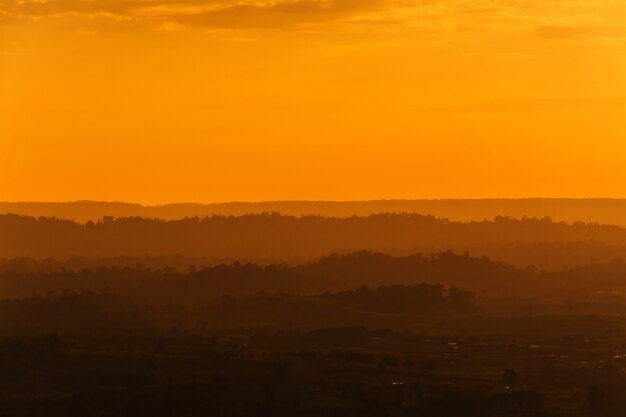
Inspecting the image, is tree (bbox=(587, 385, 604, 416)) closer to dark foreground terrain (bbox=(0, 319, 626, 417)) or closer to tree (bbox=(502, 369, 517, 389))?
dark foreground terrain (bbox=(0, 319, 626, 417))

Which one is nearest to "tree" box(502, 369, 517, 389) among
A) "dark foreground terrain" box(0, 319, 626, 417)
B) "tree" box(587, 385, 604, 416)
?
"dark foreground terrain" box(0, 319, 626, 417)

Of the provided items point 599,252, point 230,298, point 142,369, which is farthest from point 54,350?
point 599,252

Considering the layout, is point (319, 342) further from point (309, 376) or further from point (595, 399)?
point (595, 399)

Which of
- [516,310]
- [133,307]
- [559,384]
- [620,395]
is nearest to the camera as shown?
[620,395]

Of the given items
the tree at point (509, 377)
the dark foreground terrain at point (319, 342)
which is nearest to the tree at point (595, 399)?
the dark foreground terrain at point (319, 342)

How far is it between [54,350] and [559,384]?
24.4 m

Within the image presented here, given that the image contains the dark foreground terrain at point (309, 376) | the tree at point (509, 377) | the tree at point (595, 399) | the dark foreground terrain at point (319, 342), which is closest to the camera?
Answer: the dark foreground terrain at point (309, 376)

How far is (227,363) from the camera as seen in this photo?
8856cm

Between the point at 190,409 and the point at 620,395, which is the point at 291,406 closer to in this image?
the point at 190,409

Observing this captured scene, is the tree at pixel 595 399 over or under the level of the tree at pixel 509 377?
over

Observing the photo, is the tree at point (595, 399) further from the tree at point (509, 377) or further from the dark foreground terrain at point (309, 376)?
the tree at point (509, 377)

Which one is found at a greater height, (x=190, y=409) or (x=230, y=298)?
(x=190, y=409)

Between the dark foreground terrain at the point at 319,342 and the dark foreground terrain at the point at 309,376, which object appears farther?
the dark foreground terrain at the point at 319,342

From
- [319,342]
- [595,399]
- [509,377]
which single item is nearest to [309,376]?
[509,377]
